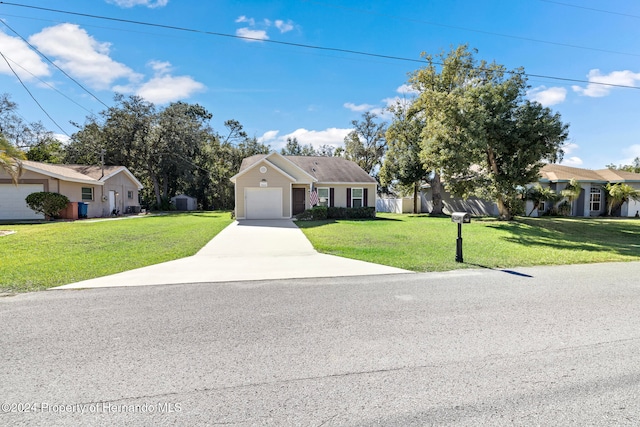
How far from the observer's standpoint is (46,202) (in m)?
20.4

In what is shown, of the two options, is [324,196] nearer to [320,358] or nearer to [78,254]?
[78,254]

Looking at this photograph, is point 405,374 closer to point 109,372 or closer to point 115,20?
point 109,372

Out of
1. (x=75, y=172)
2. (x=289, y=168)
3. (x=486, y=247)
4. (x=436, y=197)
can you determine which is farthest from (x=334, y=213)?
(x=75, y=172)

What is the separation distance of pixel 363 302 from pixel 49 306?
15.0ft

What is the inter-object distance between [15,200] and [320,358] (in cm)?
2590

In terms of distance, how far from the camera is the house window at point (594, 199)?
2864cm

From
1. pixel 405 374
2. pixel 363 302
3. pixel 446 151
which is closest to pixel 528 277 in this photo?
pixel 363 302

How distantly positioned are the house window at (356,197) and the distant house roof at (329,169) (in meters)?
0.74

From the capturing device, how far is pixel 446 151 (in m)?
16.3

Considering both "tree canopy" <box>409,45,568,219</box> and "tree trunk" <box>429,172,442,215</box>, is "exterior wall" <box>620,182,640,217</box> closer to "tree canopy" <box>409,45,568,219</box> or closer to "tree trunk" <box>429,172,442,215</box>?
"tree trunk" <box>429,172,442,215</box>

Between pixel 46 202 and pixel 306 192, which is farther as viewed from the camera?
pixel 306 192

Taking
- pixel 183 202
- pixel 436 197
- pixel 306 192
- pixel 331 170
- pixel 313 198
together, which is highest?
pixel 331 170

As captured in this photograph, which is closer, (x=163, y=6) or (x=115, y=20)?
(x=115, y=20)

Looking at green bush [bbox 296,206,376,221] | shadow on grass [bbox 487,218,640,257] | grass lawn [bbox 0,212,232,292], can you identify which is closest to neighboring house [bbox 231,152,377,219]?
green bush [bbox 296,206,376,221]
